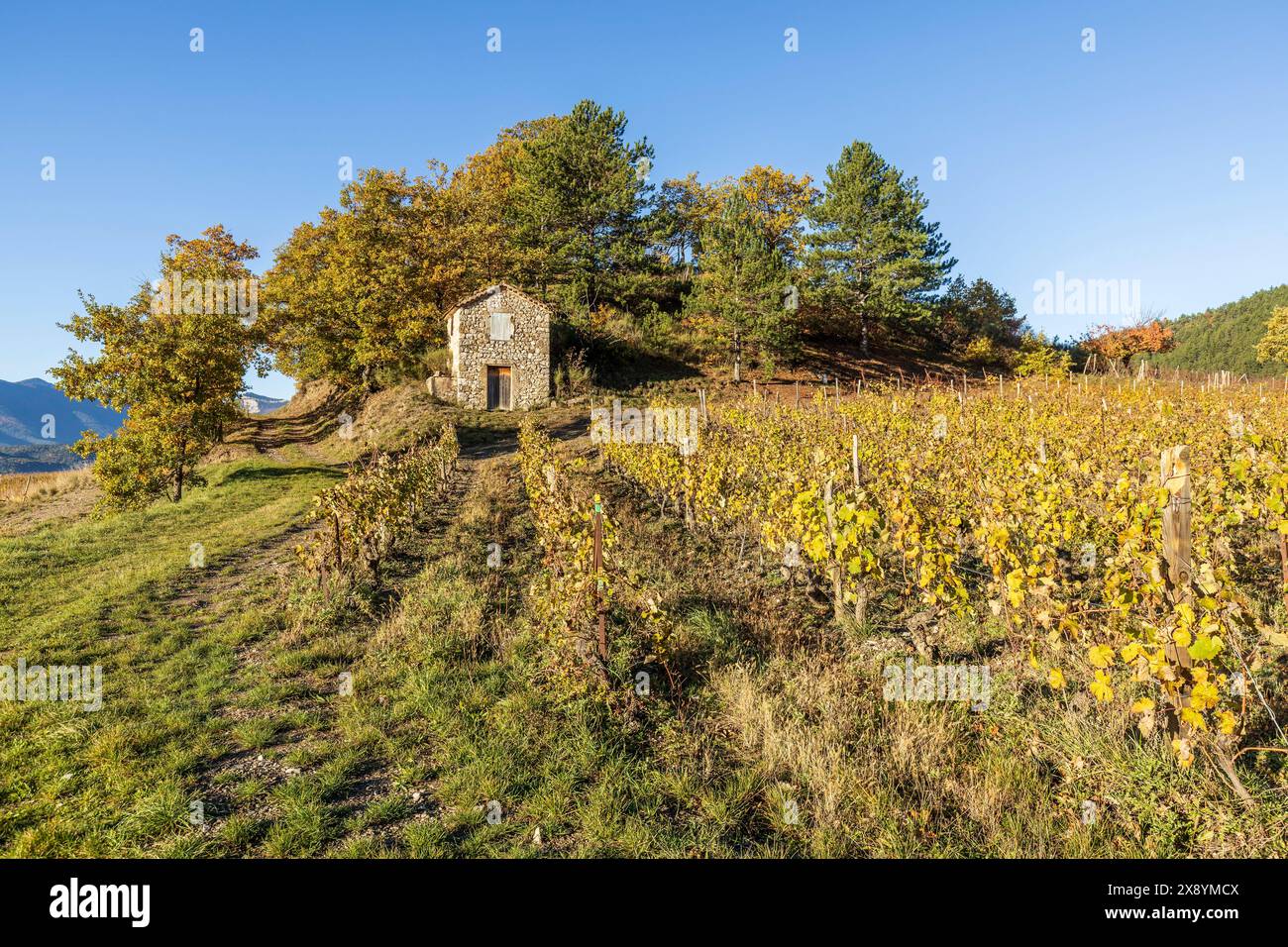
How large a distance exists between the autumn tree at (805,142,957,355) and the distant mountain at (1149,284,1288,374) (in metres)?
28.4

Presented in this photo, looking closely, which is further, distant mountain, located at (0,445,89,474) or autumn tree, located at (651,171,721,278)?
distant mountain, located at (0,445,89,474)

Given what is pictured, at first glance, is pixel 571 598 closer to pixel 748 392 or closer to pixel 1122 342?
pixel 748 392

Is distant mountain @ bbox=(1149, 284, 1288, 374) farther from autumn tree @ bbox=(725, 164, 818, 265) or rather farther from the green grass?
the green grass

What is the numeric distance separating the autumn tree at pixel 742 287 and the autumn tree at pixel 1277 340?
3614cm

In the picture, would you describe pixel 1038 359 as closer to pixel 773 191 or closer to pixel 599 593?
pixel 773 191

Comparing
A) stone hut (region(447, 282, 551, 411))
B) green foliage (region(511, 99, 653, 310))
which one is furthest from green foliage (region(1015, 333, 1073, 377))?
stone hut (region(447, 282, 551, 411))

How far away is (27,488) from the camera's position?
21047 millimetres

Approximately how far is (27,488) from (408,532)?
64.8ft

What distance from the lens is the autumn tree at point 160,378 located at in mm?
15055

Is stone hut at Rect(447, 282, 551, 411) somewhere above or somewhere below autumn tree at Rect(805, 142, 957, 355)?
below

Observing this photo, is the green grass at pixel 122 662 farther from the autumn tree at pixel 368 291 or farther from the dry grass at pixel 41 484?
the autumn tree at pixel 368 291

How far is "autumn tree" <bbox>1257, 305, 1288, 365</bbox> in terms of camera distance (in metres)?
40.8

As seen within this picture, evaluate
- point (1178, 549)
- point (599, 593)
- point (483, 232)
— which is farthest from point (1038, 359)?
point (599, 593)

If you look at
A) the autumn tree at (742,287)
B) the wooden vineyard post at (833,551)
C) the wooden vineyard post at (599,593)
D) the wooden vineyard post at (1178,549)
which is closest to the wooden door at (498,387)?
the autumn tree at (742,287)
